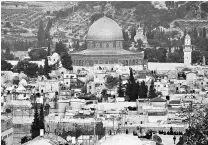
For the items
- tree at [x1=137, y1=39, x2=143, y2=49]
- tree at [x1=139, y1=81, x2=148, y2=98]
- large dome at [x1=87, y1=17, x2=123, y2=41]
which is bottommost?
tree at [x1=137, y1=39, x2=143, y2=49]

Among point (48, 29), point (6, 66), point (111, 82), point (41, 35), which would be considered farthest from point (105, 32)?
point (48, 29)

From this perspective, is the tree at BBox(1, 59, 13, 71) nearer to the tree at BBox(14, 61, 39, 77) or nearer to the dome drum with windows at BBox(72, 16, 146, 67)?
the tree at BBox(14, 61, 39, 77)

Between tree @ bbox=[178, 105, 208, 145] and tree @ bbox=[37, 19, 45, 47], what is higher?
tree @ bbox=[178, 105, 208, 145]

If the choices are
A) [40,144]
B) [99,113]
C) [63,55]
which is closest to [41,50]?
[63,55]

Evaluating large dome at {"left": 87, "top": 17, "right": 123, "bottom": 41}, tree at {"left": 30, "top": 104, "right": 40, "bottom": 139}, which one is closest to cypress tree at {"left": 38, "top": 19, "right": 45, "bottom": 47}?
large dome at {"left": 87, "top": 17, "right": 123, "bottom": 41}

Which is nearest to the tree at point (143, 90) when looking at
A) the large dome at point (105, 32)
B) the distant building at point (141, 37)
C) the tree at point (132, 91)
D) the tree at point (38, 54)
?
the tree at point (132, 91)

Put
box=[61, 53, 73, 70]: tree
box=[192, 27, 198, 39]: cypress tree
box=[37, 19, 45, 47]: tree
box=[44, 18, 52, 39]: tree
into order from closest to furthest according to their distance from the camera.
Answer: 1. box=[61, 53, 73, 70]: tree
2. box=[192, 27, 198, 39]: cypress tree
3. box=[37, 19, 45, 47]: tree
4. box=[44, 18, 52, 39]: tree

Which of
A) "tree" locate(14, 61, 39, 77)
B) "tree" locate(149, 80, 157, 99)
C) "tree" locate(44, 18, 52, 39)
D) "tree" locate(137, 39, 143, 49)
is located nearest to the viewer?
"tree" locate(149, 80, 157, 99)

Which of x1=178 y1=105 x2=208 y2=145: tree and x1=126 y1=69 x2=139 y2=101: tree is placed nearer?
x1=178 y1=105 x2=208 y2=145: tree
